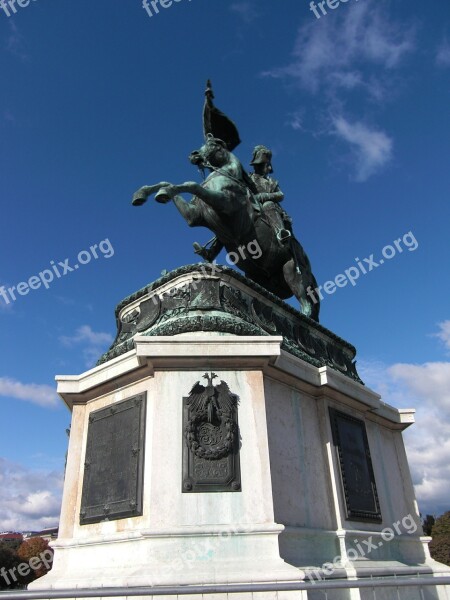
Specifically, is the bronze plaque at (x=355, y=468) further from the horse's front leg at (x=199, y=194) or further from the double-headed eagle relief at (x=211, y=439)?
the horse's front leg at (x=199, y=194)

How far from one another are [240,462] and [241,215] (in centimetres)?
→ 517

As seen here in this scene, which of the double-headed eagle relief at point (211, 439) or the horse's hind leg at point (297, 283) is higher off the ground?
the horse's hind leg at point (297, 283)

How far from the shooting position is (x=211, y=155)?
416 inches

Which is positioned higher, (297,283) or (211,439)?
(297,283)

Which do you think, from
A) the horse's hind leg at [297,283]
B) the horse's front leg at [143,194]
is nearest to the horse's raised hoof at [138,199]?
the horse's front leg at [143,194]

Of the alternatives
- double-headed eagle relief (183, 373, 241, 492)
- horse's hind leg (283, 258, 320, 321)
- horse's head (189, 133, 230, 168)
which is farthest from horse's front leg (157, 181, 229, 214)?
double-headed eagle relief (183, 373, 241, 492)

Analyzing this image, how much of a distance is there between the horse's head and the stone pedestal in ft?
10.1

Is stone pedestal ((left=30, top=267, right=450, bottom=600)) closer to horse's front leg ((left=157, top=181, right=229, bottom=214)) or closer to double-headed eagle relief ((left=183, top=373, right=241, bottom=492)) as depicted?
double-headed eagle relief ((left=183, top=373, right=241, bottom=492))

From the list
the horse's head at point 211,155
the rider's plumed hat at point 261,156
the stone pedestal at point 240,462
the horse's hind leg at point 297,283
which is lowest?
the stone pedestal at point 240,462

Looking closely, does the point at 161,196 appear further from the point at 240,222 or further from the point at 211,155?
the point at 211,155

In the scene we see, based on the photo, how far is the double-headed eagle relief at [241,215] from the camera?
Answer: 32.6 ft

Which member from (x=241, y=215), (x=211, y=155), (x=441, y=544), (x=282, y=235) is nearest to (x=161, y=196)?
(x=241, y=215)

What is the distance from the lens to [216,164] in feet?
34.9

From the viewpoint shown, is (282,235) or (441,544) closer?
(282,235)
